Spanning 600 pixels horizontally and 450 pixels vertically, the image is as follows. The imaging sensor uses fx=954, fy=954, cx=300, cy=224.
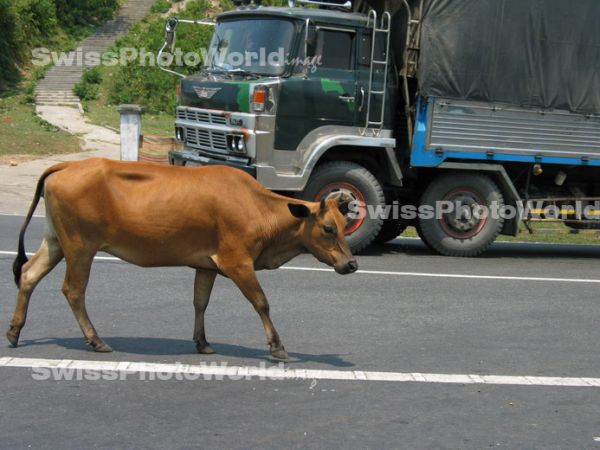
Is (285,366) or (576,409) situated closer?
(576,409)

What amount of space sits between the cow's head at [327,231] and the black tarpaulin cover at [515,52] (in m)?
5.82

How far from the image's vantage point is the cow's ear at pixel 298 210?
6.57 m

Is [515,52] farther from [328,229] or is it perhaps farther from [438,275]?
[328,229]

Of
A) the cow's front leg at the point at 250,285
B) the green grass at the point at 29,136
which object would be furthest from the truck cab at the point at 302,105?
the green grass at the point at 29,136

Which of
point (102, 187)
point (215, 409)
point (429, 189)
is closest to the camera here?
point (215, 409)

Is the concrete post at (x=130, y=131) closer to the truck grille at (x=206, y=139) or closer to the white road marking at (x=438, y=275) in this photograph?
the truck grille at (x=206, y=139)

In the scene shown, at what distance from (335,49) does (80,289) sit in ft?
20.7

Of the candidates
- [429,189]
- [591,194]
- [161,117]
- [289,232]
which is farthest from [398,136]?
[161,117]

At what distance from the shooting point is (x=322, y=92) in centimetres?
1179

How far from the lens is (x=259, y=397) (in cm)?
587

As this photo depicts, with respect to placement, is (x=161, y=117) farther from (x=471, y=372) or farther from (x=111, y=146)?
(x=471, y=372)

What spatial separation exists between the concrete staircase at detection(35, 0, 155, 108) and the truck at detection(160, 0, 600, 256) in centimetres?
1717

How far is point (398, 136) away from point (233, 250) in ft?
22.0

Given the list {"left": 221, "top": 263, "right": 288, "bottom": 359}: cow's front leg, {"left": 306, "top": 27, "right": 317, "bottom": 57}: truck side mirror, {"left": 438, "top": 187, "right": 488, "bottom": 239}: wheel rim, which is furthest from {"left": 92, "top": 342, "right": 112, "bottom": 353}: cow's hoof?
{"left": 438, "top": 187, "right": 488, "bottom": 239}: wheel rim
